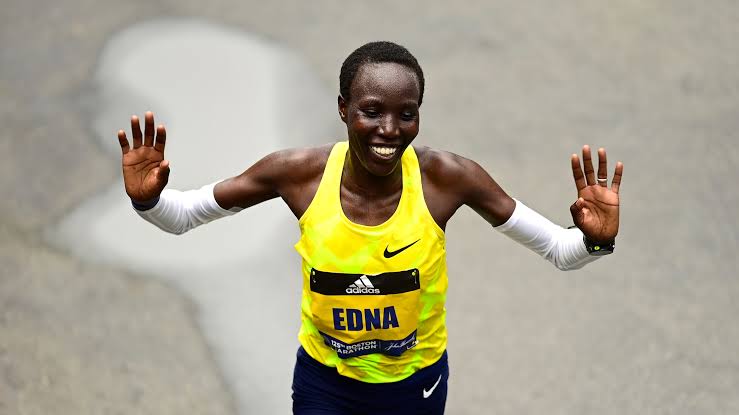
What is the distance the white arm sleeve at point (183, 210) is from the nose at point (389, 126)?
1.93ft

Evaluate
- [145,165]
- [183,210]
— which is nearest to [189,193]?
[183,210]

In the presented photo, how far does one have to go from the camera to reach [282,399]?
4668mm

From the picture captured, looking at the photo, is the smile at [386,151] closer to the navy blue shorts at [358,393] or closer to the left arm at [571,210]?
the left arm at [571,210]

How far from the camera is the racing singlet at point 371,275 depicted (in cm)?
290

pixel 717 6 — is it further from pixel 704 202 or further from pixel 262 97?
pixel 262 97

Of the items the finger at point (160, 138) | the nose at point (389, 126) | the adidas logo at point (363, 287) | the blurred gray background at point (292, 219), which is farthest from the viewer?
the blurred gray background at point (292, 219)

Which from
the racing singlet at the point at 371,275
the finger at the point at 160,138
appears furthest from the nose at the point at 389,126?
the finger at the point at 160,138

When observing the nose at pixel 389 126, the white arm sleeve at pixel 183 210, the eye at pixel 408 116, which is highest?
the eye at pixel 408 116

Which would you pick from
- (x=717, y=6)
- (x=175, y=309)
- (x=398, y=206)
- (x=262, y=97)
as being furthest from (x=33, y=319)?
(x=717, y=6)

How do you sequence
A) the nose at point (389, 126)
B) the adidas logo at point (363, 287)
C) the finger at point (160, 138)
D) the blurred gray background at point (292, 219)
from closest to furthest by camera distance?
the nose at point (389, 126)
the adidas logo at point (363, 287)
the finger at point (160, 138)
the blurred gray background at point (292, 219)

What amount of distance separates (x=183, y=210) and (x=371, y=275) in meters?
0.61

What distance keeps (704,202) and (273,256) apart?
2287mm

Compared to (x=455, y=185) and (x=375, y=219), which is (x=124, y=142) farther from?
(x=455, y=185)

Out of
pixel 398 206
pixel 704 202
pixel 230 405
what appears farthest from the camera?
pixel 704 202
